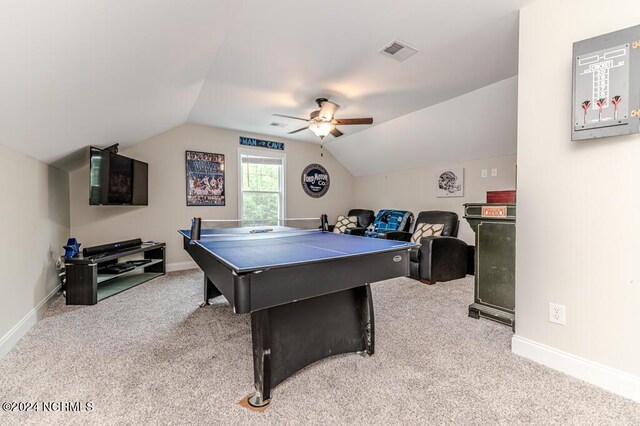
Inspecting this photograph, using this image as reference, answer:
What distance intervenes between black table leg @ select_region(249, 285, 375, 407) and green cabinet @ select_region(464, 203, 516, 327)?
1.31m

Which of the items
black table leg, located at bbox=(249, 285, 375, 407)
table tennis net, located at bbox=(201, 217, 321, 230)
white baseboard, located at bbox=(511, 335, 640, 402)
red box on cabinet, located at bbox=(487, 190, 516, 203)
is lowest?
white baseboard, located at bbox=(511, 335, 640, 402)

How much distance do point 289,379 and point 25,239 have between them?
8.48 ft

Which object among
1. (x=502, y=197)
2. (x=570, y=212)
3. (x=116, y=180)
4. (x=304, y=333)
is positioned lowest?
(x=304, y=333)

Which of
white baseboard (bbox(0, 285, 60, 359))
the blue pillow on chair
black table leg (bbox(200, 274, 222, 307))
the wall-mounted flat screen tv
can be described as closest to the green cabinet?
the blue pillow on chair

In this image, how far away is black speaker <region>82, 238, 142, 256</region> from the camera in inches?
129

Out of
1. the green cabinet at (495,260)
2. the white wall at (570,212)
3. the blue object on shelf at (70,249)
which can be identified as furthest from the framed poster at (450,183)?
the blue object on shelf at (70,249)

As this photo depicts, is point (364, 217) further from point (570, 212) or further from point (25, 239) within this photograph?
point (25, 239)

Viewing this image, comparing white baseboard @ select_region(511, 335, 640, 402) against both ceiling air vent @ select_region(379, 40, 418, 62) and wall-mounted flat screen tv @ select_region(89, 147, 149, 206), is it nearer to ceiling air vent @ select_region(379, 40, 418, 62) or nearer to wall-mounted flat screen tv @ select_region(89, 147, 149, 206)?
ceiling air vent @ select_region(379, 40, 418, 62)

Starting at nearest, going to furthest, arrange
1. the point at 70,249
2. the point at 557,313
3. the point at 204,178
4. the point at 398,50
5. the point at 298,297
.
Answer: the point at 298,297 < the point at 557,313 < the point at 398,50 < the point at 70,249 < the point at 204,178

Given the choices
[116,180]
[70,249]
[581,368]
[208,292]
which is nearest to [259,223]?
[116,180]

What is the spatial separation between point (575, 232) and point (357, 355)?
1.61 meters

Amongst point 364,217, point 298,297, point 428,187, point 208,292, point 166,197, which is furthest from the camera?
point 364,217

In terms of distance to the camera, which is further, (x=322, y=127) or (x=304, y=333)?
(x=322, y=127)

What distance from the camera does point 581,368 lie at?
168 cm
